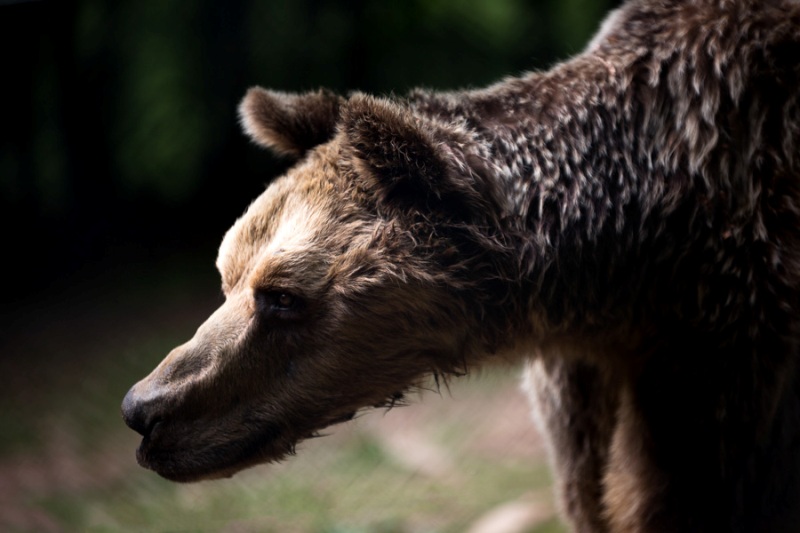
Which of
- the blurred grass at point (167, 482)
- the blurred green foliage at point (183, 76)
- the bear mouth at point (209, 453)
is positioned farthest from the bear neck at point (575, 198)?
the blurred green foliage at point (183, 76)

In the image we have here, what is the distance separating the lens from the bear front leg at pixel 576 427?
101 inches

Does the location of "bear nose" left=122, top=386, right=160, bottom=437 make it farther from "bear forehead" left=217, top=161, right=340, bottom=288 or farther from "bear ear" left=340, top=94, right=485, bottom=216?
"bear ear" left=340, top=94, right=485, bottom=216

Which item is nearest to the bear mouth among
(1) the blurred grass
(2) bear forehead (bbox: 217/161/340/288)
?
(2) bear forehead (bbox: 217/161/340/288)

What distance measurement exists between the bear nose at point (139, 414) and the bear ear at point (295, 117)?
2.46ft

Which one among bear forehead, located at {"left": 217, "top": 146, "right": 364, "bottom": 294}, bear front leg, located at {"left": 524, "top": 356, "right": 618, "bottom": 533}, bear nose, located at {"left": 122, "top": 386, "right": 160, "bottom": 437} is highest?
bear forehead, located at {"left": 217, "top": 146, "right": 364, "bottom": 294}

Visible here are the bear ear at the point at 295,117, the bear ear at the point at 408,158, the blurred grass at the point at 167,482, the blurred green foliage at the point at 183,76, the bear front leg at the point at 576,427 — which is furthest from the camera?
the blurred green foliage at the point at 183,76

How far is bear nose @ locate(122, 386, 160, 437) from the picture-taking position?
215 centimetres

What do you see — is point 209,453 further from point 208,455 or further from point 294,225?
point 294,225

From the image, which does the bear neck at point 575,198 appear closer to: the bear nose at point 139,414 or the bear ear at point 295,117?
the bear ear at point 295,117

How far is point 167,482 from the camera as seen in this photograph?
421cm

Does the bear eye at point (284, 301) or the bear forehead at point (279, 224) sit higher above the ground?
the bear forehead at point (279, 224)

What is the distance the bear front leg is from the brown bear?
24 cm

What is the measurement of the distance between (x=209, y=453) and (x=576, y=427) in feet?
3.39

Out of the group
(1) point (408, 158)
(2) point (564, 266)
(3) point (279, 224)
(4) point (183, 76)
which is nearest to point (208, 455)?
(3) point (279, 224)
